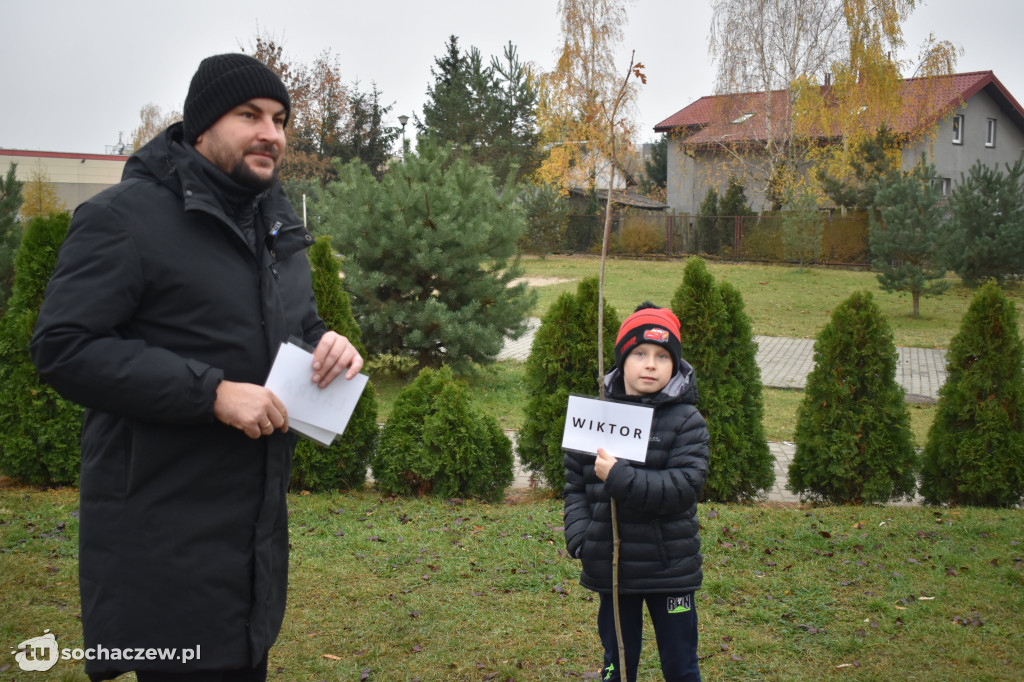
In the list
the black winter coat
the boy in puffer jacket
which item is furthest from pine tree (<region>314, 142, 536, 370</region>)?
the black winter coat

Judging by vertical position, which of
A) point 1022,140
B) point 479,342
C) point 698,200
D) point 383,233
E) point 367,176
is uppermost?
point 1022,140

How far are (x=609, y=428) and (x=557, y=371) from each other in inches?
157

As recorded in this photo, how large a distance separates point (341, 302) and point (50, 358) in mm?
5208

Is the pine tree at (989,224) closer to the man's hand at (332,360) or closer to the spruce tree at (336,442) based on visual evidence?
the spruce tree at (336,442)

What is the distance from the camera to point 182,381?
73.1 inches

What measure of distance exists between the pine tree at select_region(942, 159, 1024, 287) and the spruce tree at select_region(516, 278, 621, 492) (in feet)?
60.3

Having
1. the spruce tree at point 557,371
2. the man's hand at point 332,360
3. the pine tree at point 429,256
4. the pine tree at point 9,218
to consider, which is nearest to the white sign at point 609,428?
the man's hand at point 332,360

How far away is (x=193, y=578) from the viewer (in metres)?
1.97

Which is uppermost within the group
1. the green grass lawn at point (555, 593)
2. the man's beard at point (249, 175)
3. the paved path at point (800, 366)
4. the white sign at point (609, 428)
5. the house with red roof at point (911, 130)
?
the house with red roof at point (911, 130)

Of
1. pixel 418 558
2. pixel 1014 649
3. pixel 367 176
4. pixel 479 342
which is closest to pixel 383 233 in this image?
pixel 367 176

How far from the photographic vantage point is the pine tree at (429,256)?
11578 mm

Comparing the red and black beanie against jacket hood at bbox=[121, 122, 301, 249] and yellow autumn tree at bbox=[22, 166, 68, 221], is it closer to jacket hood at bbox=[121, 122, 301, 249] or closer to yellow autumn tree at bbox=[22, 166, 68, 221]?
jacket hood at bbox=[121, 122, 301, 249]

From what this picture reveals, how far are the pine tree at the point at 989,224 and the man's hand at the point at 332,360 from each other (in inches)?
896

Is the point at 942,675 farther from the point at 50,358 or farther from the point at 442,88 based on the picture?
the point at 442,88
